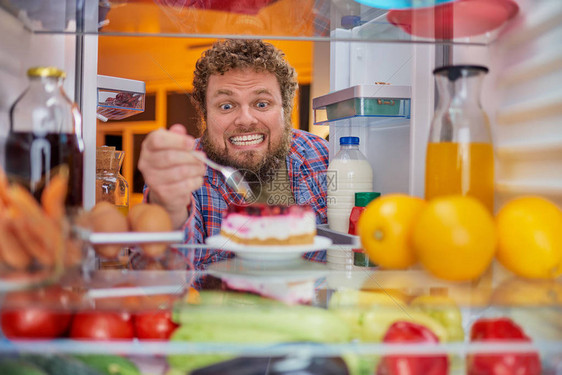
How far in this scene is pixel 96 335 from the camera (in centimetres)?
57

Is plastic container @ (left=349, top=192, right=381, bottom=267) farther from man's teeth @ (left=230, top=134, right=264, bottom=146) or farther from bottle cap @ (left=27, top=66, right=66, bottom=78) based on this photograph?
man's teeth @ (left=230, top=134, right=264, bottom=146)

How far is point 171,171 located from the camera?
0.80m

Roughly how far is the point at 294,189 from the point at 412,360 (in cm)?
171

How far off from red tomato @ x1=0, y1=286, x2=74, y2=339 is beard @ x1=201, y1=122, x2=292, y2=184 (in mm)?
1685

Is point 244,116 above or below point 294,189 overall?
above

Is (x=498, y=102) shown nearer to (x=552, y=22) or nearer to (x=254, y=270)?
(x=552, y=22)

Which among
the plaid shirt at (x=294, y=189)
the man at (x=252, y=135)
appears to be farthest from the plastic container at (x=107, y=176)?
the man at (x=252, y=135)

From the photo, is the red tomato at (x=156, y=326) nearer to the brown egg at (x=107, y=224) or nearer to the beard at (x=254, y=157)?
the brown egg at (x=107, y=224)

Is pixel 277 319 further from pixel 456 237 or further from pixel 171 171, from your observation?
pixel 171 171

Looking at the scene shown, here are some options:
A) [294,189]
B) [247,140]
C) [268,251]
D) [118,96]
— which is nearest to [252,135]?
[247,140]

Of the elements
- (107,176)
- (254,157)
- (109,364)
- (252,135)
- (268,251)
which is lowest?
(109,364)

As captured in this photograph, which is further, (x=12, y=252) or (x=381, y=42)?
(x=381, y=42)

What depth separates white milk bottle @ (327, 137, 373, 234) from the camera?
1.35 metres

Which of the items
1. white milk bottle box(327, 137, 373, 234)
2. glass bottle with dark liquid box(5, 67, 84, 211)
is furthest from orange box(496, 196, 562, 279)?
white milk bottle box(327, 137, 373, 234)
